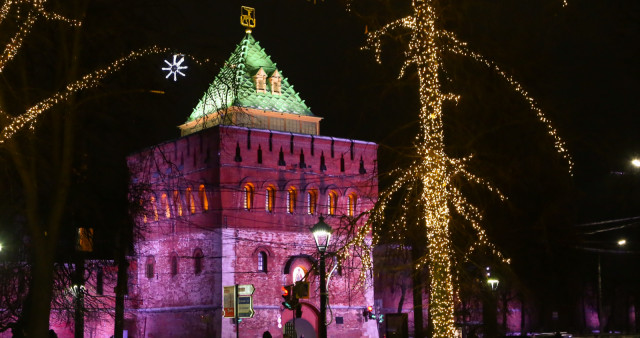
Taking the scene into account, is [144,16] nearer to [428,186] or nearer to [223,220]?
[428,186]

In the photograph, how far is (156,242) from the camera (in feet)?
159

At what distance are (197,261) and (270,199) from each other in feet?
16.0

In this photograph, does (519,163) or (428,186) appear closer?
(428,186)

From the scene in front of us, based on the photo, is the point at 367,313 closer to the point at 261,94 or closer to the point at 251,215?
the point at 251,215

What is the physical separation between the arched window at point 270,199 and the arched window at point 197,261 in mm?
4089

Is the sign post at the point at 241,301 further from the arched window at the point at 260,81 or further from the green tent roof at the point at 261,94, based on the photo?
the arched window at the point at 260,81

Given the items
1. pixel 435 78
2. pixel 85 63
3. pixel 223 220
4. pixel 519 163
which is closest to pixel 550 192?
pixel 519 163

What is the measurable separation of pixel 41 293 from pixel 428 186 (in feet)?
17.2

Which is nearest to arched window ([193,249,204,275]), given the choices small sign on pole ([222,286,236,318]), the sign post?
small sign on pole ([222,286,236,318])

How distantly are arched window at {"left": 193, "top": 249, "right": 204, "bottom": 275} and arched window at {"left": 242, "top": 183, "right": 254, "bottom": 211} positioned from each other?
3.37 m

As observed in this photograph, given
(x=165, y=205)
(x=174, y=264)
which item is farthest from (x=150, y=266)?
(x=165, y=205)

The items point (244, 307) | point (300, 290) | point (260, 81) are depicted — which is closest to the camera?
point (300, 290)

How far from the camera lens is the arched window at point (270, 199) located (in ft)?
148

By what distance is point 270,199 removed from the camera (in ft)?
148
